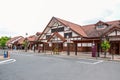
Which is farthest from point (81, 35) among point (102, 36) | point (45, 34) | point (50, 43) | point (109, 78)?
point (109, 78)

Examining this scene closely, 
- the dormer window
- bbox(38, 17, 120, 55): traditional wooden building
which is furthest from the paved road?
the dormer window

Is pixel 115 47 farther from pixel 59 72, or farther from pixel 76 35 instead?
pixel 59 72

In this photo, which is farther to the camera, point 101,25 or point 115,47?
point 101,25

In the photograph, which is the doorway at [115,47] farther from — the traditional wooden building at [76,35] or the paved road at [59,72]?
the paved road at [59,72]

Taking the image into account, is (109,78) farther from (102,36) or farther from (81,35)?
(81,35)

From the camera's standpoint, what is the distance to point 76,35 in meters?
31.1

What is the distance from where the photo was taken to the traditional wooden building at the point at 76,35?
25297 mm

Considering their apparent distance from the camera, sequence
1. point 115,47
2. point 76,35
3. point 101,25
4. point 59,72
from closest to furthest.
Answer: point 59,72, point 115,47, point 101,25, point 76,35

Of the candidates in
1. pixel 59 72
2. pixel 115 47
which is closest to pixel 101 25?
pixel 115 47

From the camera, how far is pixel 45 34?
1515 inches

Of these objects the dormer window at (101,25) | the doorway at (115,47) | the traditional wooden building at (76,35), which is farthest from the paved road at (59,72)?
the dormer window at (101,25)

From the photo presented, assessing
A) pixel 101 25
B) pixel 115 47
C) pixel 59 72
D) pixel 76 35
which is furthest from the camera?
pixel 76 35

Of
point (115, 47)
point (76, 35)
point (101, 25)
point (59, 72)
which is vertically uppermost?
point (101, 25)

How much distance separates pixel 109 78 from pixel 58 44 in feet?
86.3
